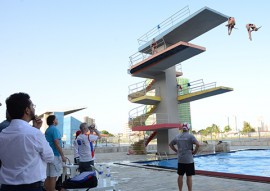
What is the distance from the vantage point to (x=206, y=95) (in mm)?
17938

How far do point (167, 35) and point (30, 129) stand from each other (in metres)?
17.1

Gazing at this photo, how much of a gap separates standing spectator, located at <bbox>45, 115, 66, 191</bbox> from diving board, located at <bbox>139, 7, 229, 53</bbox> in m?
13.2

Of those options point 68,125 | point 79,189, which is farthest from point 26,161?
point 68,125

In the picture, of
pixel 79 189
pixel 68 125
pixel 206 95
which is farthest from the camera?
pixel 68 125

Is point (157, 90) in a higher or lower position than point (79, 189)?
higher

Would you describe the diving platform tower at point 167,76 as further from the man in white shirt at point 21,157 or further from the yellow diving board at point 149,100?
the man in white shirt at point 21,157

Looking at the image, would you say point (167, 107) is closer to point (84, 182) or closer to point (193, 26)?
point (193, 26)

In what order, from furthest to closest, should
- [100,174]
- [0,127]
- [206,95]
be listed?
[206,95]
[100,174]
[0,127]

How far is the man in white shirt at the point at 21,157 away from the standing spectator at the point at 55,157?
8.46ft

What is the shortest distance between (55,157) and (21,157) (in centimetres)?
300

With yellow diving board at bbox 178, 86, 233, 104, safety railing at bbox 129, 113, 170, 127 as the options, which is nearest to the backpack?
yellow diving board at bbox 178, 86, 233, 104

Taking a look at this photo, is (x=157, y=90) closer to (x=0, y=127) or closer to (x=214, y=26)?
(x=214, y=26)

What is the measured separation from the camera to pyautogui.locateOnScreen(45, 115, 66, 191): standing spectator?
457 centimetres

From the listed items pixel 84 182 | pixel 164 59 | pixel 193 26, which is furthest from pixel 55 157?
pixel 193 26
